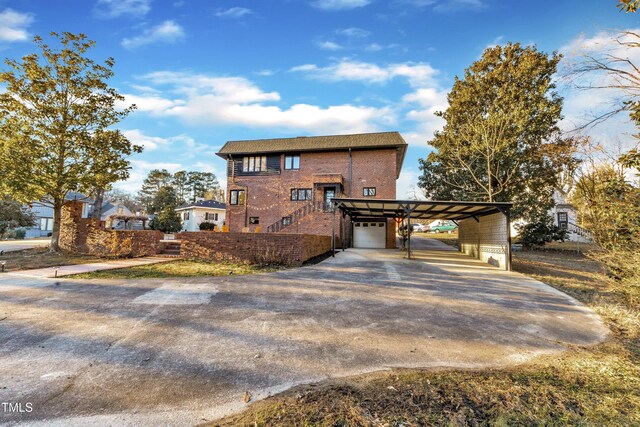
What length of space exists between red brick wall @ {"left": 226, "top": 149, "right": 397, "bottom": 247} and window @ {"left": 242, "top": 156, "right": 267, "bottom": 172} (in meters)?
0.81

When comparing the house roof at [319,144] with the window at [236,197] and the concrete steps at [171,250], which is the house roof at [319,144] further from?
the concrete steps at [171,250]

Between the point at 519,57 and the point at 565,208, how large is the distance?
18.8 meters

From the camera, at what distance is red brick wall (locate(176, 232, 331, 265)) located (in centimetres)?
1183

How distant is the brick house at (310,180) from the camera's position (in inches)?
904

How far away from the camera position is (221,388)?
3088 mm

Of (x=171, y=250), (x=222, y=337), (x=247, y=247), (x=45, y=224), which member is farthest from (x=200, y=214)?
(x=222, y=337)

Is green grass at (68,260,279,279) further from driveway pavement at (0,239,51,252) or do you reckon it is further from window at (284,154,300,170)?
window at (284,154,300,170)

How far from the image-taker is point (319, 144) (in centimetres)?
2509

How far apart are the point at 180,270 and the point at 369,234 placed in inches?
670

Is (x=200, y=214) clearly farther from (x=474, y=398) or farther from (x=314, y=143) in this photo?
(x=474, y=398)

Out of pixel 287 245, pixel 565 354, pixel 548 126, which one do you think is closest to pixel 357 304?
pixel 565 354

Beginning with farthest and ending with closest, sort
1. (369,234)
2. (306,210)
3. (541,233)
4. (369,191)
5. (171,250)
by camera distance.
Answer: (369,234) < (541,233) < (369,191) < (306,210) < (171,250)

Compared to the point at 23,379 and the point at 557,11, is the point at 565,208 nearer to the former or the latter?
the point at 557,11

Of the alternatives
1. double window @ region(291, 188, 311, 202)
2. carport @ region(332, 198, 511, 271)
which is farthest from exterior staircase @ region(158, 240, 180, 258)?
double window @ region(291, 188, 311, 202)
